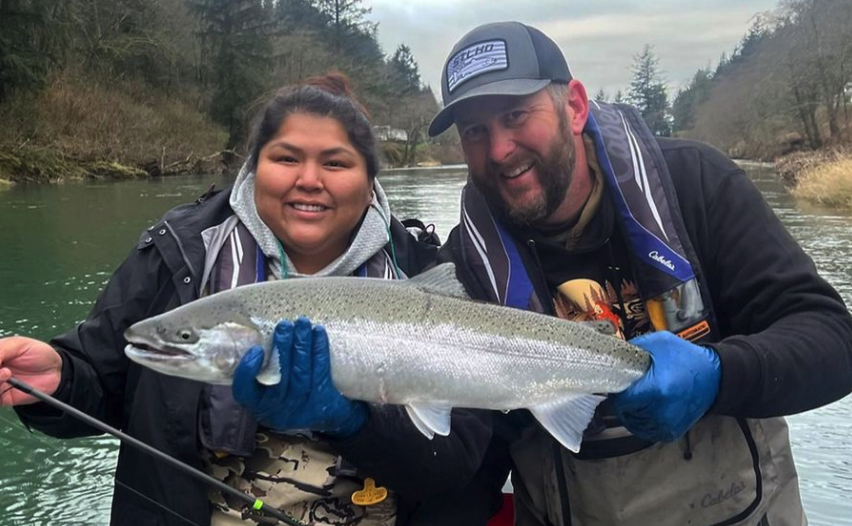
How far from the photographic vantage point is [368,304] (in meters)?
2.52

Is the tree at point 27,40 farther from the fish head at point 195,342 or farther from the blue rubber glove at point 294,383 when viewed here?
the blue rubber glove at point 294,383

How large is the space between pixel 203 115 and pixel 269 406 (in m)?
43.7

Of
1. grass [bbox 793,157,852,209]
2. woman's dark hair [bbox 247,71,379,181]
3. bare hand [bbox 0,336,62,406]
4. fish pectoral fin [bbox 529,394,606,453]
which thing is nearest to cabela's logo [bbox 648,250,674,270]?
fish pectoral fin [bbox 529,394,606,453]

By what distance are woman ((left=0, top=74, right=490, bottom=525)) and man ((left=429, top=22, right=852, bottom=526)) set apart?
1.31ft

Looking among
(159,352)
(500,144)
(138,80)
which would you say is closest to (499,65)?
(500,144)

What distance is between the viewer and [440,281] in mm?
2695

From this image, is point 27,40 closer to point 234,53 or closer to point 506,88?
point 234,53

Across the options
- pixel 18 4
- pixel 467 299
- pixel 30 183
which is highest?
pixel 18 4

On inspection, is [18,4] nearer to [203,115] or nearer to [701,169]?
[203,115]

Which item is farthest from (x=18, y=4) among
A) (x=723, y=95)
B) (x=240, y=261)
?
(x=723, y=95)

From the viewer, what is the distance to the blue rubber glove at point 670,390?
2504mm

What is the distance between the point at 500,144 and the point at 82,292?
7.06 metres

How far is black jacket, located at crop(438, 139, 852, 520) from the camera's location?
2.58 metres

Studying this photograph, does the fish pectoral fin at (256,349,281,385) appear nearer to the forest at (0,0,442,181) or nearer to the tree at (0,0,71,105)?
the forest at (0,0,442,181)
